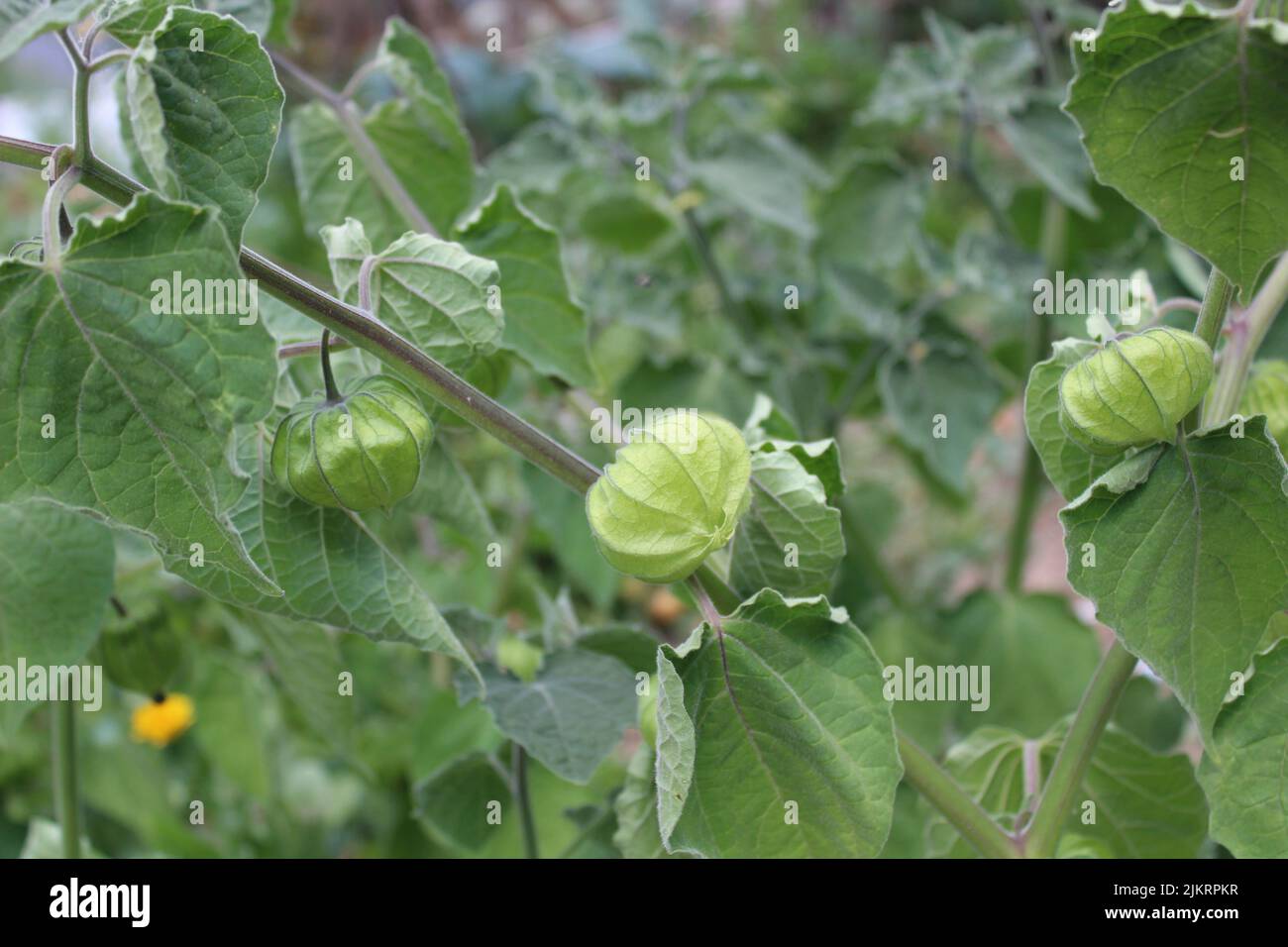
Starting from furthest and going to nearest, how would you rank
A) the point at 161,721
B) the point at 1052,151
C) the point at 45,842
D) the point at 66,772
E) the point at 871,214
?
the point at 161,721
the point at 871,214
the point at 1052,151
the point at 45,842
the point at 66,772

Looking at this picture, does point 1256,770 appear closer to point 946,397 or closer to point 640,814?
point 640,814

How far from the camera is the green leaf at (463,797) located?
2.51 ft

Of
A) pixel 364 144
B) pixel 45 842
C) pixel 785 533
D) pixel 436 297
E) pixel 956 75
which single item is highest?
pixel 956 75

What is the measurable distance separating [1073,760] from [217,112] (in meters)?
0.46

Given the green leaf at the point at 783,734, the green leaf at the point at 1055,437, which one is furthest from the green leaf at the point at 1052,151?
the green leaf at the point at 783,734

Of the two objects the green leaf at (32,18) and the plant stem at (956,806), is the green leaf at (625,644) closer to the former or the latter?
the plant stem at (956,806)

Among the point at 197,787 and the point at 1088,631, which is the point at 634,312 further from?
the point at 197,787

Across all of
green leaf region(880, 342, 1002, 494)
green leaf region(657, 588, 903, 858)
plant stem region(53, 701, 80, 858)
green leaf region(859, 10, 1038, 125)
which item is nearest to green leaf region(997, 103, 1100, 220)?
green leaf region(859, 10, 1038, 125)

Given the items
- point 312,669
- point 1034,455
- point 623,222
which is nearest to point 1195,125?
point 312,669

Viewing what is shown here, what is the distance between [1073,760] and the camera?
0.57 meters

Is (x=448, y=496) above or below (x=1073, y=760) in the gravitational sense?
above

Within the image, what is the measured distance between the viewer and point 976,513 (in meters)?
2.14

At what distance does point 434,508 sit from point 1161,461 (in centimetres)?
36
